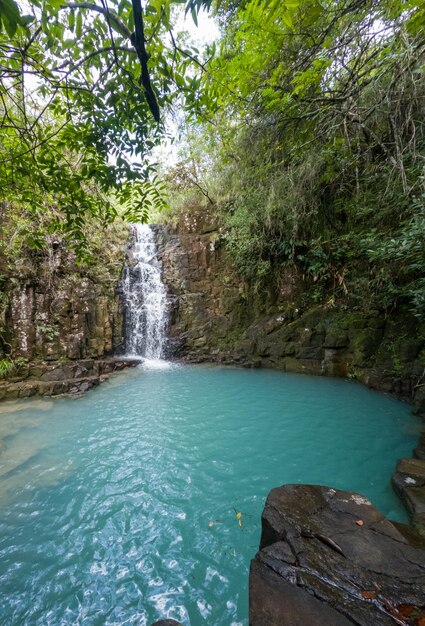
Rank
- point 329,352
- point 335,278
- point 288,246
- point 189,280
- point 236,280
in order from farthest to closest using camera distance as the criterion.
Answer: point 189,280 → point 236,280 → point 288,246 → point 335,278 → point 329,352

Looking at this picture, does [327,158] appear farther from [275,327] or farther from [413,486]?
[413,486]

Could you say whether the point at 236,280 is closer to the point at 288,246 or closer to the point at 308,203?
the point at 288,246

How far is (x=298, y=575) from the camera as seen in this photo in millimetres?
1274

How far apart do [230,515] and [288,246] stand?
7329 mm

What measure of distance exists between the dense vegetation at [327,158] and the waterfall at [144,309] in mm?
3262

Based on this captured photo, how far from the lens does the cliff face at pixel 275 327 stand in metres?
5.74

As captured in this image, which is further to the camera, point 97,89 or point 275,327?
point 275,327

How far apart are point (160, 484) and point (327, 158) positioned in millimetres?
6398

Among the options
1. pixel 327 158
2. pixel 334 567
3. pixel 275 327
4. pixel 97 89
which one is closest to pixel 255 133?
pixel 327 158

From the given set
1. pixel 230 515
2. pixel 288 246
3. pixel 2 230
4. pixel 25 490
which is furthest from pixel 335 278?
pixel 2 230

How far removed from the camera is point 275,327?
818 centimetres

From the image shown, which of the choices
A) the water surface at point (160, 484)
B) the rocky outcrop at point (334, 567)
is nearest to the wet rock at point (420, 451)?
the water surface at point (160, 484)

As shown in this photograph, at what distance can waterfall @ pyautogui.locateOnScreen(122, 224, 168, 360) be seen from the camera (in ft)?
30.9

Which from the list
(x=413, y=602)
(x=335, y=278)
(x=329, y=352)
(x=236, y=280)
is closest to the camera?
(x=413, y=602)
